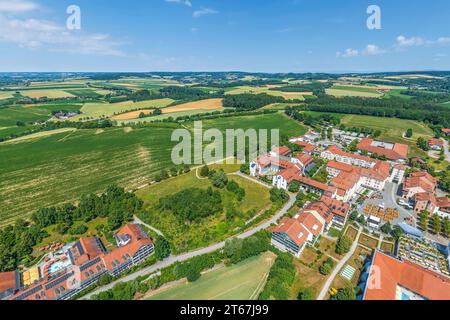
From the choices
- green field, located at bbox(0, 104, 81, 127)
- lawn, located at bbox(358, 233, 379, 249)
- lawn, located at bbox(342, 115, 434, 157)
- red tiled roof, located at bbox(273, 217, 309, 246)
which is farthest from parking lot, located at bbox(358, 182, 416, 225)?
green field, located at bbox(0, 104, 81, 127)

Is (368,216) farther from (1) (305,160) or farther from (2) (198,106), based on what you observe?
(2) (198,106)

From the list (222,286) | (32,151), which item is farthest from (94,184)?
(222,286)

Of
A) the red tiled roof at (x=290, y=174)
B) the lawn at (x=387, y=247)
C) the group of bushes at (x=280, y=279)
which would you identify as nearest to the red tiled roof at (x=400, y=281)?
the lawn at (x=387, y=247)

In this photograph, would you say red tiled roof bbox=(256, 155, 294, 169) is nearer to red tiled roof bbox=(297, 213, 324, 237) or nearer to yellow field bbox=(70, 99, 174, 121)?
red tiled roof bbox=(297, 213, 324, 237)

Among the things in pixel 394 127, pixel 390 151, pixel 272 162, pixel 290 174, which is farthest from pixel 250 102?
pixel 290 174

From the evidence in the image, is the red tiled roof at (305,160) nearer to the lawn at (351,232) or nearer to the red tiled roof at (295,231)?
the lawn at (351,232)

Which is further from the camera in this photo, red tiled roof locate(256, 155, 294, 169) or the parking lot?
red tiled roof locate(256, 155, 294, 169)

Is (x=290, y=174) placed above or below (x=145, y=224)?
above
